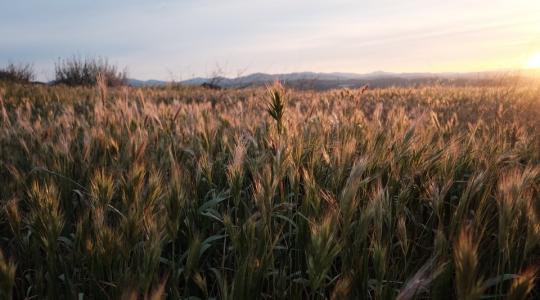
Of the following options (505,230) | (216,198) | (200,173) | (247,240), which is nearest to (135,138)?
(200,173)

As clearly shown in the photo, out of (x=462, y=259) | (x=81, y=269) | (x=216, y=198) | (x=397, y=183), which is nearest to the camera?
(x=462, y=259)

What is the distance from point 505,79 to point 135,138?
13.9 meters

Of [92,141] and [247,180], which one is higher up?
[92,141]

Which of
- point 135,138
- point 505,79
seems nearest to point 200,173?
point 135,138

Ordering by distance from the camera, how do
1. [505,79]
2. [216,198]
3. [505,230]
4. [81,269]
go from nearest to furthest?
[505,230]
[81,269]
[216,198]
[505,79]

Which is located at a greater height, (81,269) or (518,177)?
(518,177)

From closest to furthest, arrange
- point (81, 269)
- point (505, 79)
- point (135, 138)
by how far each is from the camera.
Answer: point (81, 269)
point (135, 138)
point (505, 79)

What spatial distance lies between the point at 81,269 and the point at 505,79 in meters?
14.5

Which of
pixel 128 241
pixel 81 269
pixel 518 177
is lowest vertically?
pixel 81 269

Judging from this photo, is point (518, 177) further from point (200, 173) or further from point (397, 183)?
point (200, 173)

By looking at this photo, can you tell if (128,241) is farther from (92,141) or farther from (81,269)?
(92,141)

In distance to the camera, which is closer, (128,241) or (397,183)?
(128,241)

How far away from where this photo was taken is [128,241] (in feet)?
3.89

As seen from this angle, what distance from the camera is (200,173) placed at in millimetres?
1797
